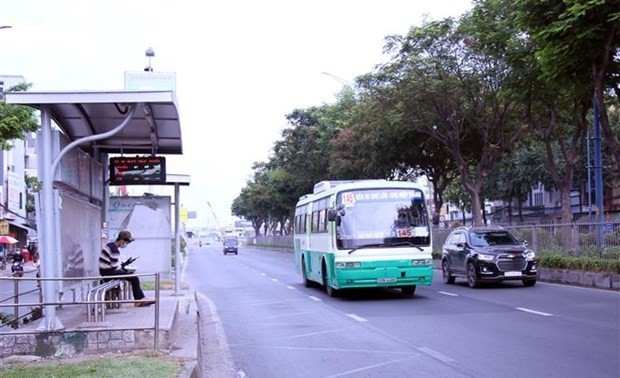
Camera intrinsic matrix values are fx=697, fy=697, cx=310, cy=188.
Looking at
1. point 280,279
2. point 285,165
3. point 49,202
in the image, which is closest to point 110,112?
point 49,202

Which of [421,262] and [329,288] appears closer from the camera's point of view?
[421,262]

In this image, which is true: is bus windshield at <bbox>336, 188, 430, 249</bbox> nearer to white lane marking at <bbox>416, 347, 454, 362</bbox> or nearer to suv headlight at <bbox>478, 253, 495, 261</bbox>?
suv headlight at <bbox>478, 253, 495, 261</bbox>

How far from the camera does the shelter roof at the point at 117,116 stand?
33.3 feet

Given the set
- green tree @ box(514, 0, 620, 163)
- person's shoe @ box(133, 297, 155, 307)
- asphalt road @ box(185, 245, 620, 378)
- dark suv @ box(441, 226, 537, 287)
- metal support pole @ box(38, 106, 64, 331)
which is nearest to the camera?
asphalt road @ box(185, 245, 620, 378)

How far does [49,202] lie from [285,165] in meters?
45.2

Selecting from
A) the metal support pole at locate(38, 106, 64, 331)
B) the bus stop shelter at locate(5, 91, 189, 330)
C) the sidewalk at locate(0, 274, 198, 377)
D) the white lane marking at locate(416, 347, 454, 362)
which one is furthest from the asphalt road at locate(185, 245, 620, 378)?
the bus stop shelter at locate(5, 91, 189, 330)

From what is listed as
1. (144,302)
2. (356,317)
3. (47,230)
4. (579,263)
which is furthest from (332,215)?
(47,230)

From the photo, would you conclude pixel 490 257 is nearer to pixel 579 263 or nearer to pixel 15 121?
pixel 579 263

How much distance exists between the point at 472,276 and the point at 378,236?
180 inches

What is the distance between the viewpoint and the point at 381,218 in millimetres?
17859

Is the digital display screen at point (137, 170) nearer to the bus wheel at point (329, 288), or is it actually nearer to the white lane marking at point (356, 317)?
the white lane marking at point (356, 317)

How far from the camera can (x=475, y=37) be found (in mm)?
25344

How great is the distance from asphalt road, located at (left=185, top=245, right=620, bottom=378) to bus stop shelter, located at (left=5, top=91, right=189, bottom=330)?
2994 millimetres

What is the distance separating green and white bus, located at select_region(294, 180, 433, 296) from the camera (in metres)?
17.5
